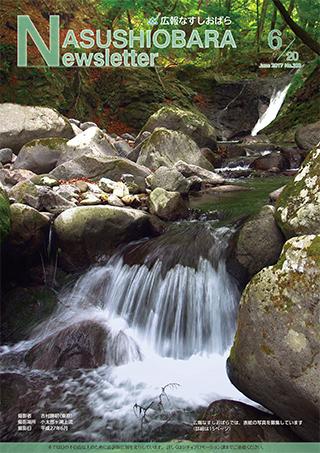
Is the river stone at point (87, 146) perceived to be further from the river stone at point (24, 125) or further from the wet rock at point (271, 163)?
the wet rock at point (271, 163)

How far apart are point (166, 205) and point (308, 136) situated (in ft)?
14.2

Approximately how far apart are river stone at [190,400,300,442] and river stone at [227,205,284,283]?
1.18 m

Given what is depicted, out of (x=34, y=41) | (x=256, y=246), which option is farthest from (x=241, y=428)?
(x=34, y=41)

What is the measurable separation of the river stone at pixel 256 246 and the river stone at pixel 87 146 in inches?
128

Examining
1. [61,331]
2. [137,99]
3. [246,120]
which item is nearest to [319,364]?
[61,331]

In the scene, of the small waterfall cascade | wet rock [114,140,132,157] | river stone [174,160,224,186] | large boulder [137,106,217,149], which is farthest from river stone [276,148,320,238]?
large boulder [137,106,217,149]

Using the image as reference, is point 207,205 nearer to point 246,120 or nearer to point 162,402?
point 162,402

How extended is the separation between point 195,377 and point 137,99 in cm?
673

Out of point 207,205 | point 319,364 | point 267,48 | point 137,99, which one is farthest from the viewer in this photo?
point 137,99

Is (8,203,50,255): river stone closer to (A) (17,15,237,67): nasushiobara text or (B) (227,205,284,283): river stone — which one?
(A) (17,15,237,67): nasushiobara text

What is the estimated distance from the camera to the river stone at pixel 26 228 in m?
4.05

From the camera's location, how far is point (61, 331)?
3574 millimetres

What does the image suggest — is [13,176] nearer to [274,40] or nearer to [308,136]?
[274,40]

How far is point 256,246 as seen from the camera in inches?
129
